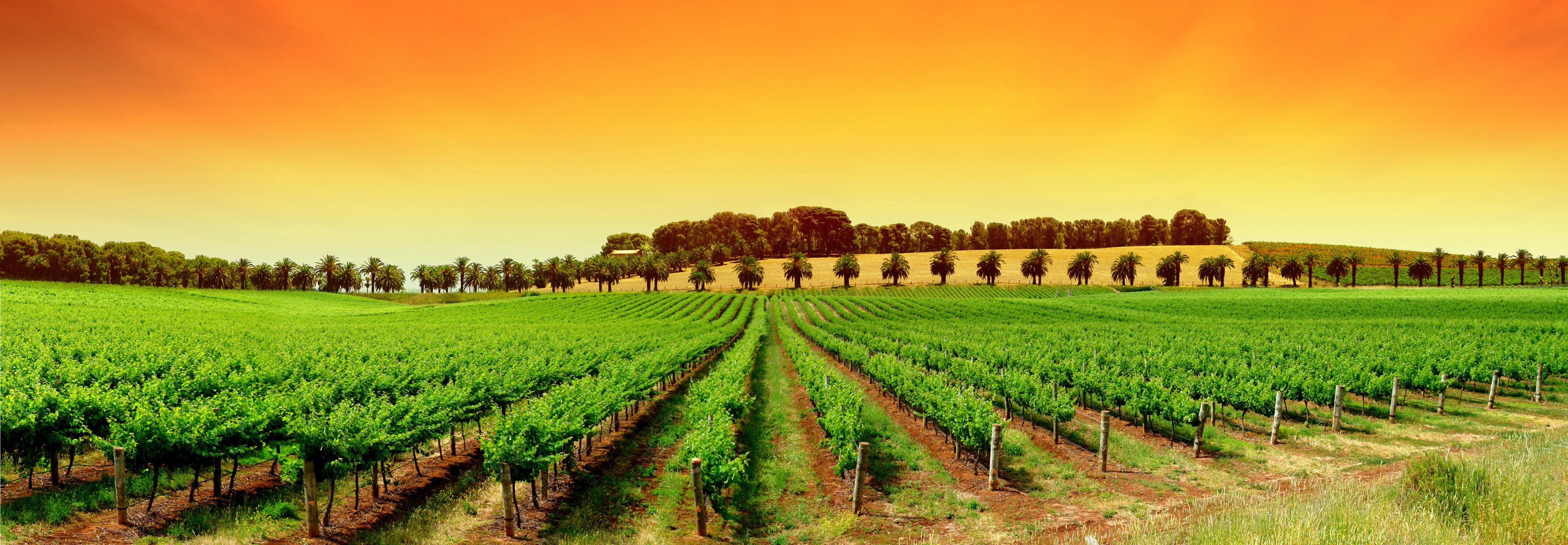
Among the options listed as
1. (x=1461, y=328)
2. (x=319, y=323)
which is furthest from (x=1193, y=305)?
(x=319, y=323)

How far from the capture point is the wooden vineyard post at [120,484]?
12.4m

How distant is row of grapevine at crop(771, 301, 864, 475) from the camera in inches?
657

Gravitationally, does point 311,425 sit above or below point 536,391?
above

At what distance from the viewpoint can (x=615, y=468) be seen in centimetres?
1866

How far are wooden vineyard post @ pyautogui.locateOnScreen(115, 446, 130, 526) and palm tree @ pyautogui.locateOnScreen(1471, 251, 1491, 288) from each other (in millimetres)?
166986

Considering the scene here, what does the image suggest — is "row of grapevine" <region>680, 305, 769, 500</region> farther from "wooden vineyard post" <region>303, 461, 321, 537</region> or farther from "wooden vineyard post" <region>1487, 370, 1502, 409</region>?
"wooden vineyard post" <region>1487, 370, 1502, 409</region>

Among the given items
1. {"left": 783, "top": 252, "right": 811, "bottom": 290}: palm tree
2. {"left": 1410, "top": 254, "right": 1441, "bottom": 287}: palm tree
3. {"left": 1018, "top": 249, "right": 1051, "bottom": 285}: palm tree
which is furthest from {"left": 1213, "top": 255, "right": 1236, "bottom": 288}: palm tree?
{"left": 783, "top": 252, "right": 811, "bottom": 290}: palm tree

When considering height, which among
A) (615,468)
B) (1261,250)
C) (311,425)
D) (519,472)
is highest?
(1261,250)

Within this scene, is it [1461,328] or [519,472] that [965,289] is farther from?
[519,472]

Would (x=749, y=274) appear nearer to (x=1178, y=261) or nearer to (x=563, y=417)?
(x=1178, y=261)

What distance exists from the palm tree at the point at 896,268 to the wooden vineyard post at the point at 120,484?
13066cm

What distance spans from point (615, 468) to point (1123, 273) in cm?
14207

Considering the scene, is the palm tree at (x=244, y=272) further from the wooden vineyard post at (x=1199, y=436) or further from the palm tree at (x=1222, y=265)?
the palm tree at (x=1222, y=265)

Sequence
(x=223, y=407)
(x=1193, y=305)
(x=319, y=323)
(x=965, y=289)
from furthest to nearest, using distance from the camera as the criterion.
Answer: (x=965, y=289)
(x=1193, y=305)
(x=319, y=323)
(x=223, y=407)
